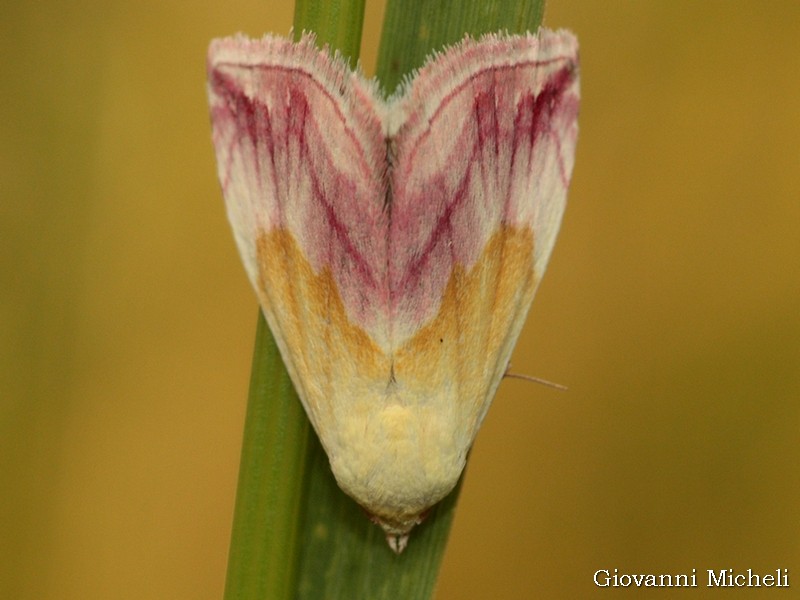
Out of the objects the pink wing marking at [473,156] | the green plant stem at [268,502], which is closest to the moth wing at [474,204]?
the pink wing marking at [473,156]

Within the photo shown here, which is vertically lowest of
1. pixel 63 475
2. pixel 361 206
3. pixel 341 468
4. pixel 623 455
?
pixel 63 475

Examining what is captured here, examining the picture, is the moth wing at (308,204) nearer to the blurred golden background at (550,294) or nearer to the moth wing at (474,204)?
the moth wing at (474,204)

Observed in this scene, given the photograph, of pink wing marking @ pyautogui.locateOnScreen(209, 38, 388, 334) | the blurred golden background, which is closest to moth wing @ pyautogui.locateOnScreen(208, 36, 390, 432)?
pink wing marking @ pyautogui.locateOnScreen(209, 38, 388, 334)

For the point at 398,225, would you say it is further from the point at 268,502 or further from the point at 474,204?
the point at 268,502

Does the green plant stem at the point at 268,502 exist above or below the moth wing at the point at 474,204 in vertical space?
below

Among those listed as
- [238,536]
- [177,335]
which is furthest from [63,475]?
[238,536]

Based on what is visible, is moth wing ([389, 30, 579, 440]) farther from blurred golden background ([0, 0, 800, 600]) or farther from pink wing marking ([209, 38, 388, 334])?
blurred golden background ([0, 0, 800, 600])

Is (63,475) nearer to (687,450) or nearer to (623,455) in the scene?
(623,455)
